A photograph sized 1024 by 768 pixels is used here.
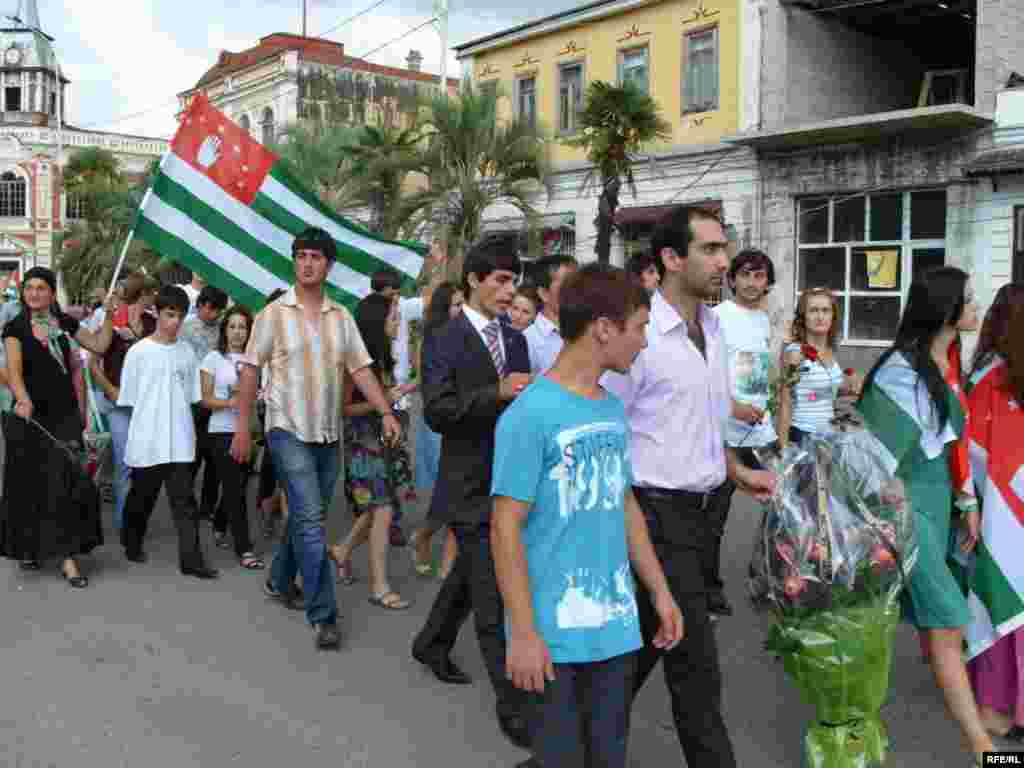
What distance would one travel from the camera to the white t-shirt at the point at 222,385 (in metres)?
7.64

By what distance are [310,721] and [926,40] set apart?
928 inches

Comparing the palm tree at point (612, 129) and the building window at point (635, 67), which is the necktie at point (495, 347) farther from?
the building window at point (635, 67)

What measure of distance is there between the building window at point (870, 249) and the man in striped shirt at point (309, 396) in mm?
16259

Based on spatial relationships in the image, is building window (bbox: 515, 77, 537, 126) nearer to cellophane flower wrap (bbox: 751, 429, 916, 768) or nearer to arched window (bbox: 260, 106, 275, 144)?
arched window (bbox: 260, 106, 275, 144)

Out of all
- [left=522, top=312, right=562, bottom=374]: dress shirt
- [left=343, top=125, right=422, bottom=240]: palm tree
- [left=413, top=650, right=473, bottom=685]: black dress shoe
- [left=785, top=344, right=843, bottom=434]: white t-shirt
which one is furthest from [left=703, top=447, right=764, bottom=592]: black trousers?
[left=343, top=125, right=422, bottom=240]: palm tree

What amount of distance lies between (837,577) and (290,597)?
3475 millimetres

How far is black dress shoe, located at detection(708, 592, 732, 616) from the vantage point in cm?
607

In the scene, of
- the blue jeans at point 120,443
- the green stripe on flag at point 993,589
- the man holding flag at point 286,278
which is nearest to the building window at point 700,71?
the man holding flag at point 286,278

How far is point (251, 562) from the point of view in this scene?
7.23 m

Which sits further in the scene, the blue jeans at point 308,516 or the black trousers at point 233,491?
the black trousers at point 233,491

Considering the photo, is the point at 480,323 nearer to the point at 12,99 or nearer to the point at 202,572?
the point at 202,572

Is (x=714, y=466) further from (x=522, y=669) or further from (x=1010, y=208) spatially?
(x=1010, y=208)

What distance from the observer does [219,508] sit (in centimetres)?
791

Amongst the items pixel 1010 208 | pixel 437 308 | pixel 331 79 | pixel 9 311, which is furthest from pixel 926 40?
pixel 331 79
